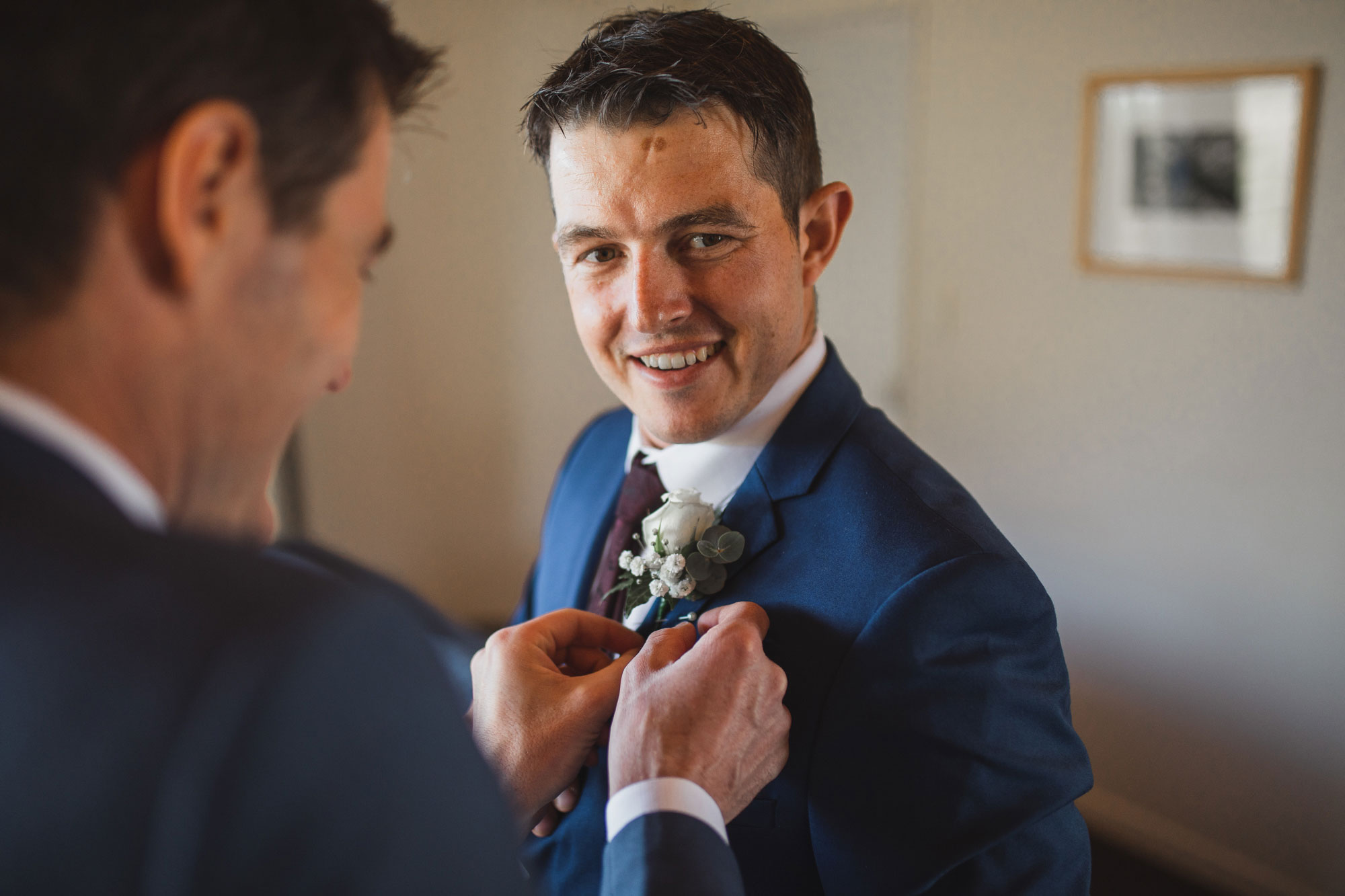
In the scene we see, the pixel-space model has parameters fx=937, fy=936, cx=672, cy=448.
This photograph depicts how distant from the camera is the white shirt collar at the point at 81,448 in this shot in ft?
1.81

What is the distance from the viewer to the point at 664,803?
95 centimetres

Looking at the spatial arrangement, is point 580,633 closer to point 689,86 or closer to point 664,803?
point 664,803

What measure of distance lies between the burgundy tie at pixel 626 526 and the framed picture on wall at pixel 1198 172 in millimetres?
2243

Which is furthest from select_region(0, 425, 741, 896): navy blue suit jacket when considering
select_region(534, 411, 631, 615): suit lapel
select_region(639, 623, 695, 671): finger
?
select_region(534, 411, 631, 615): suit lapel

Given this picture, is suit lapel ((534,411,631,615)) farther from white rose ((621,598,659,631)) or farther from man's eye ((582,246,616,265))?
man's eye ((582,246,616,265))

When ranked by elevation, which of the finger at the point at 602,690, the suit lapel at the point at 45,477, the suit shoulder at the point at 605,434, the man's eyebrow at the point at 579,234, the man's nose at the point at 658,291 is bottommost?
the finger at the point at 602,690

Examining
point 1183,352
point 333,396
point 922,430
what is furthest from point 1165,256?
point 333,396

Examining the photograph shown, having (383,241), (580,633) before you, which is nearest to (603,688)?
(580,633)

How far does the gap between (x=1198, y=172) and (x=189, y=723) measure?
3.25m

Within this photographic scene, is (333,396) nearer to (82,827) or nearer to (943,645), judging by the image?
(943,645)

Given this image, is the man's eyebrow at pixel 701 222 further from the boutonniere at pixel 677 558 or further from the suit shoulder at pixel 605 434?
the suit shoulder at pixel 605 434

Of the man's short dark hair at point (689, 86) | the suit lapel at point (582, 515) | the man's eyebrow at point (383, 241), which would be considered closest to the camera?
the man's eyebrow at point (383, 241)

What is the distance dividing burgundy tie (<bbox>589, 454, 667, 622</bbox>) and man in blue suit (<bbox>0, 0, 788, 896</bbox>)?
0.67m

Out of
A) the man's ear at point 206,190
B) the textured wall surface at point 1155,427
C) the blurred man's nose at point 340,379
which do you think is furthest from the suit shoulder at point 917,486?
the textured wall surface at point 1155,427
